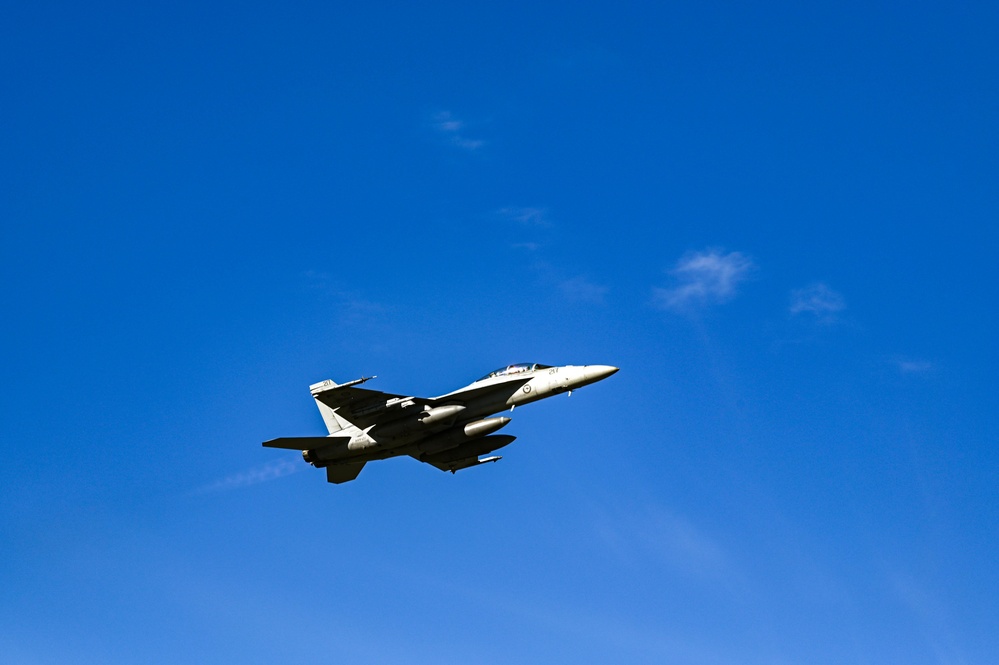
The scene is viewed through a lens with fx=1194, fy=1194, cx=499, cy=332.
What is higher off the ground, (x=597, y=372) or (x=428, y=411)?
(x=597, y=372)

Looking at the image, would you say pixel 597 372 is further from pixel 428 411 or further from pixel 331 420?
pixel 331 420

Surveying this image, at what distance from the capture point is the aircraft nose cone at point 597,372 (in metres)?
54.5

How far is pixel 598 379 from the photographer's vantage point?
5466cm

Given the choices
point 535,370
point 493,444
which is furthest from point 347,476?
point 535,370

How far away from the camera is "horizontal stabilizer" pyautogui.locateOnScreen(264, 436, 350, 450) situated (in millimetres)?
54344

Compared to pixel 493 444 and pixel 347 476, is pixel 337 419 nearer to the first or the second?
pixel 347 476

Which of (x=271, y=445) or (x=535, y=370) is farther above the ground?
(x=535, y=370)

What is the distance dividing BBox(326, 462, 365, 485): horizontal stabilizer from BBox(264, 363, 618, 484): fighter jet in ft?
6.43

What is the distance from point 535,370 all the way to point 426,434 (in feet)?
19.3

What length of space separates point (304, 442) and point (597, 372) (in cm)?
1387

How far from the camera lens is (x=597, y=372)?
54.5 metres

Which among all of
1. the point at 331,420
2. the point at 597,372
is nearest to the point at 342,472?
the point at 331,420

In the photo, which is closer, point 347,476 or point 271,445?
point 271,445

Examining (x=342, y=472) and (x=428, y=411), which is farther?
(x=342, y=472)
